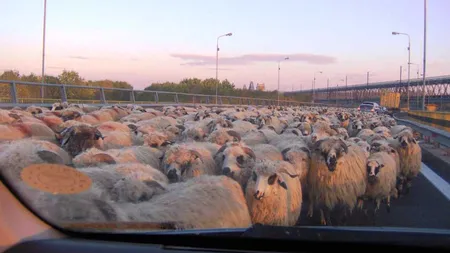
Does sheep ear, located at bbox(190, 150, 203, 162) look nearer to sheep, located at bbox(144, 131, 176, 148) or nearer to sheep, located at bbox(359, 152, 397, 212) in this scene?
sheep, located at bbox(144, 131, 176, 148)

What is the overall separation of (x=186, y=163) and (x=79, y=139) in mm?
1974

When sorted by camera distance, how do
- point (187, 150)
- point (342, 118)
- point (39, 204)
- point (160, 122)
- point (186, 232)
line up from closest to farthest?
point (186, 232)
point (39, 204)
point (187, 150)
point (160, 122)
point (342, 118)

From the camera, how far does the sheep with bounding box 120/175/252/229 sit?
156 inches

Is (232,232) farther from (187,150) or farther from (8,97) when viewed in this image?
(8,97)

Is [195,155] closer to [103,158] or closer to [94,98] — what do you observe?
[103,158]

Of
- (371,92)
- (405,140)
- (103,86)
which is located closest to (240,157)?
(405,140)

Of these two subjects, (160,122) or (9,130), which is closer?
(9,130)

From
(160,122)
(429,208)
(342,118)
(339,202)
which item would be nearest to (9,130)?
(160,122)

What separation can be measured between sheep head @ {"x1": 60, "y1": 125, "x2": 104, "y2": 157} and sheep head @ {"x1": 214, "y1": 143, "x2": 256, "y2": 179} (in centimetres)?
202

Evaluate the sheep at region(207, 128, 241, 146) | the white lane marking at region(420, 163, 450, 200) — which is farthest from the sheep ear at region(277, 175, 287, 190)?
the white lane marking at region(420, 163, 450, 200)

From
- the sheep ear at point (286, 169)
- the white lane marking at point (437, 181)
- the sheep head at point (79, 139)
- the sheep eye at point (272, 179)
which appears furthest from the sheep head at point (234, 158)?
the white lane marking at point (437, 181)

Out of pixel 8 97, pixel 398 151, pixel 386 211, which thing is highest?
pixel 8 97

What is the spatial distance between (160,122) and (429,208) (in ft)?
22.9

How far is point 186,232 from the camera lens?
2.59 m
